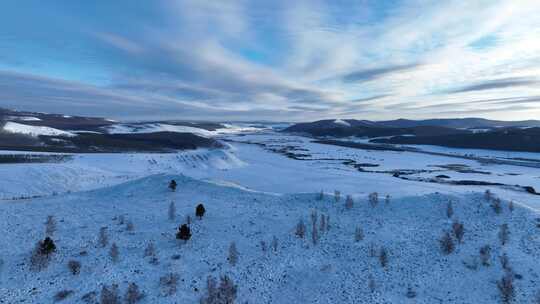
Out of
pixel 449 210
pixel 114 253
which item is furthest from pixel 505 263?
pixel 114 253

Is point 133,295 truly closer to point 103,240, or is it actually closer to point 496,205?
point 103,240

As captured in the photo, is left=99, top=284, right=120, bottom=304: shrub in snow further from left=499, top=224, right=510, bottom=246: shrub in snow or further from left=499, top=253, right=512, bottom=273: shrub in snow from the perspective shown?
left=499, top=224, right=510, bottom=246: shrub in snow

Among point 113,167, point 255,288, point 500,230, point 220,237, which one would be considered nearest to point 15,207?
point 220,237

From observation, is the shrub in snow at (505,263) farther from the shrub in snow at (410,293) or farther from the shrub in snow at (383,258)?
the shrub in snow at (383,258)

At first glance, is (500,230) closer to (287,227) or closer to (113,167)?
(287,227)

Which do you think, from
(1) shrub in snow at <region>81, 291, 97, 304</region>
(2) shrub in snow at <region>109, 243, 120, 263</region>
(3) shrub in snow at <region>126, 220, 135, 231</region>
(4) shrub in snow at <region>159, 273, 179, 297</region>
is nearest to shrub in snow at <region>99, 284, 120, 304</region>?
(1) shrub in snow at <region>81, 291, 97, 304</region>

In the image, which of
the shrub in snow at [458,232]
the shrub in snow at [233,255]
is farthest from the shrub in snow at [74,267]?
the shrub in snow at [458,232]
